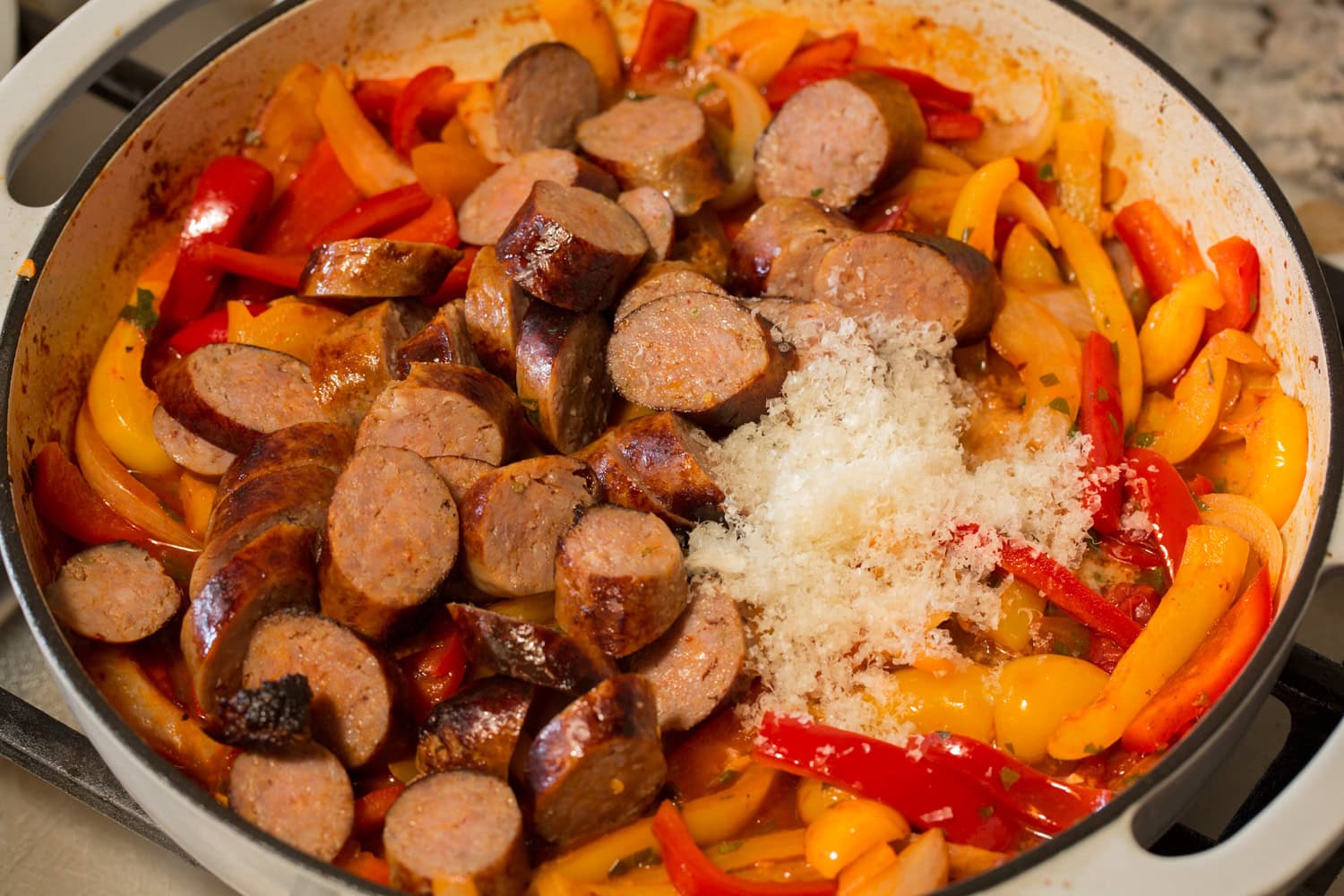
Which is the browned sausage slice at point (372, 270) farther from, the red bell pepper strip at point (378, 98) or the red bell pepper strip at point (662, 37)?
the red bell pepper strip at point (662, 37)

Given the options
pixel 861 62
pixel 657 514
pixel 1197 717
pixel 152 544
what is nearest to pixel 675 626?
pixel 657 514

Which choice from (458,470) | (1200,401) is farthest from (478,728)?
(1200,401)

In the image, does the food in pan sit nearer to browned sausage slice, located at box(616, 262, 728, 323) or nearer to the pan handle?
browned sausage slice, located at box(616, 262, 728, 323)

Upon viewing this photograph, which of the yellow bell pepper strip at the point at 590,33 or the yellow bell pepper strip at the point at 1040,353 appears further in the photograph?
the yellow bell pepper strip at the point at 590,33

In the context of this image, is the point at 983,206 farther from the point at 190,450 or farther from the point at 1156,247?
the point at 190,450

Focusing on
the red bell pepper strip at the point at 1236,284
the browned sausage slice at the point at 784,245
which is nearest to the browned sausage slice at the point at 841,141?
the browned sausage slice at the point at 784,245

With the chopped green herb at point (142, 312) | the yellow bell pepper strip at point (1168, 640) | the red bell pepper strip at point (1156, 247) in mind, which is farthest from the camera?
the red bell pepper strip at point (1156, 247)

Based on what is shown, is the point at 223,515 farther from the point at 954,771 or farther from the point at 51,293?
the point at 954,771
